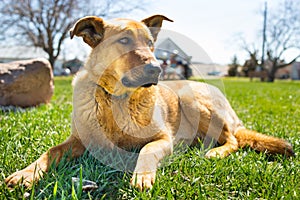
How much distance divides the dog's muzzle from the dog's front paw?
786mm

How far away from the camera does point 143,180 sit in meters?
1.99

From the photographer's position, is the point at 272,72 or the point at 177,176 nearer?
the point at 177,176

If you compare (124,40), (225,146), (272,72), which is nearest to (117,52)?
(124,40)

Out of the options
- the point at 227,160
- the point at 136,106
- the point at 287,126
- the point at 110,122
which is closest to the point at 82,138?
the point at 110,122

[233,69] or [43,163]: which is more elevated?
[233,69]

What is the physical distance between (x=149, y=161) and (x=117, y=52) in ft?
3.42

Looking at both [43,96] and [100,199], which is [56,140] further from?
[43,96]

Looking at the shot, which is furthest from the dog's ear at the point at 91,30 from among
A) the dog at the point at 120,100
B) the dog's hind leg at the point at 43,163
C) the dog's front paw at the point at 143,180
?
the dog's front paw at the point at 143,180

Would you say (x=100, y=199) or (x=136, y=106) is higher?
(x=136, y=106)

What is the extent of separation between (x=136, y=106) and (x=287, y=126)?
2.88m

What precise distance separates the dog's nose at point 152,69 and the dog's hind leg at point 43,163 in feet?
3.22

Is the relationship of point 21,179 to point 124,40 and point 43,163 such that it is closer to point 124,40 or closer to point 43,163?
point 43,163

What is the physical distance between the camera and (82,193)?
73.9 inches

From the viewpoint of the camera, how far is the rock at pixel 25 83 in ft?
17.7
